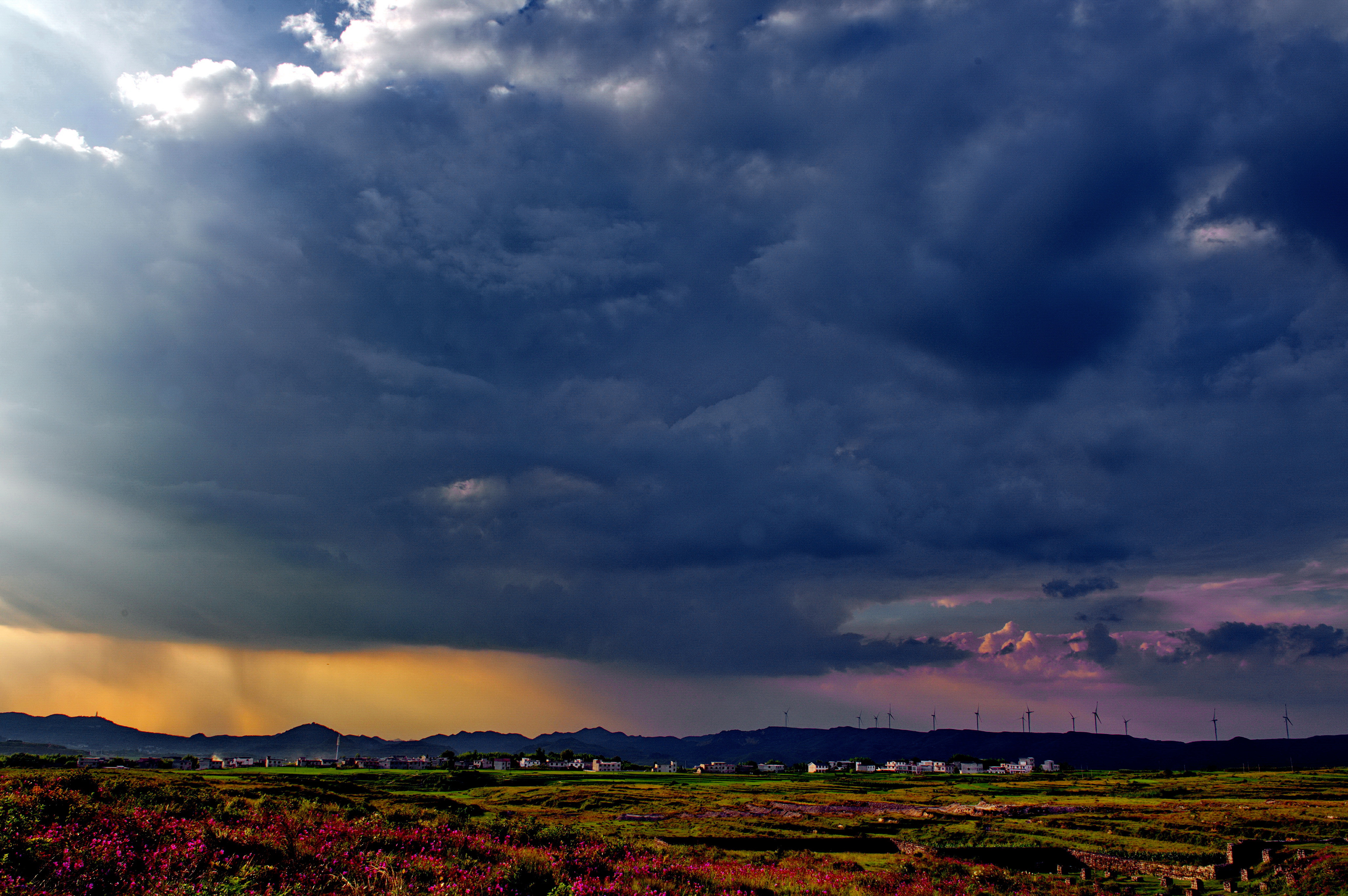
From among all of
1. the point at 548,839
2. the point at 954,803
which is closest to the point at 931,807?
the point at 954,803

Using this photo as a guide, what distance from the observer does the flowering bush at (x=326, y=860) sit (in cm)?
1370

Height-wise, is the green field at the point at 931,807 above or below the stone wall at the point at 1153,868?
below

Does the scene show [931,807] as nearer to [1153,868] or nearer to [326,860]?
[1153,868]

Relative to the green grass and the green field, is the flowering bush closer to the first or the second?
the green field

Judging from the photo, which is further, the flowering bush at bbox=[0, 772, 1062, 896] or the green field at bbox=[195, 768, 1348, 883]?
the green field at bbox=[195, 768, 1348, 883]

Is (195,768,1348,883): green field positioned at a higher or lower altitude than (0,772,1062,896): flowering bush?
lower

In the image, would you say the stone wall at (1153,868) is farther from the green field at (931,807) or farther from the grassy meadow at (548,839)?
the grassy meadow at (548,839)

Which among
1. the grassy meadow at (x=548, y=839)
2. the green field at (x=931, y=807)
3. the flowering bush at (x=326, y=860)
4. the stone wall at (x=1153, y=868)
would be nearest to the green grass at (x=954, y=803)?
the green field at (x=931, y=807)

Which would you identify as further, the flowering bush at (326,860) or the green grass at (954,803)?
the green grass at (954,803)

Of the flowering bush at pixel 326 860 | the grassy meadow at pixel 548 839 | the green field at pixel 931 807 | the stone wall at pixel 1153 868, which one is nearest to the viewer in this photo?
the flowering bush at pixel 326 860

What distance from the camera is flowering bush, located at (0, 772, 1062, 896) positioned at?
13.7 meters

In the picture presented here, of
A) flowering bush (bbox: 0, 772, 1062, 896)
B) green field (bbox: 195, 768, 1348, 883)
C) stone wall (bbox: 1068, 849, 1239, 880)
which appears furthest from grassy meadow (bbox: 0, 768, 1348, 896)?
stone wall (bbox: 1068, 849, 1239, 880)

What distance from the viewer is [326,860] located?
16219 millimetres

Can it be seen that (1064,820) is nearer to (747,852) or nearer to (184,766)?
(747,852)
